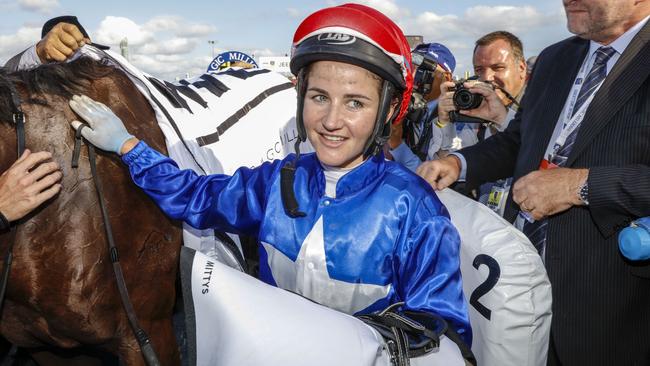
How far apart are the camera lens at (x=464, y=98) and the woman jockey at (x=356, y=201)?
143 cm

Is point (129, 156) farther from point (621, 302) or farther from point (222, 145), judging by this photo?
point (621, 302)

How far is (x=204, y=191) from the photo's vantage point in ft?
5.89

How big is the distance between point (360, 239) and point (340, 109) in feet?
1.31

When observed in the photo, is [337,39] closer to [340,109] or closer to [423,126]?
[340,109]

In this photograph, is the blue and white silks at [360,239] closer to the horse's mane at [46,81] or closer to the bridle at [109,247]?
the bridle at [109,247]

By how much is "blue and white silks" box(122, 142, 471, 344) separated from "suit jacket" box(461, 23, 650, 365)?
71cm

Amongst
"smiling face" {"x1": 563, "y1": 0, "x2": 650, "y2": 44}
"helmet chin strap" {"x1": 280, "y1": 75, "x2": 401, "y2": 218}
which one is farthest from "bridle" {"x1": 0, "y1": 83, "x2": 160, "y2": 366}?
"smiling face" {"x1": 563, "y1": 0, "x2": 650, "y2": 44}

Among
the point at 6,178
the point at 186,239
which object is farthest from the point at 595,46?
the point at 6,178

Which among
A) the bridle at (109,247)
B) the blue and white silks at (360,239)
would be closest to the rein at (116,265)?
the bridle at (109,247)

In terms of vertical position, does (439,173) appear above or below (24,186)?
above

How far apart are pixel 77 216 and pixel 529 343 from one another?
168 centimetres

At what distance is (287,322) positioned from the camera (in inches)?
45.9

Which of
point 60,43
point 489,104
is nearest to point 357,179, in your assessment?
point 60,43

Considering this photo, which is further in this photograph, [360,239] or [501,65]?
[501,65]
